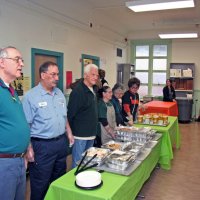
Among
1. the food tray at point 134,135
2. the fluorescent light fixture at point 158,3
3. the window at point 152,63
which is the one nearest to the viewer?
the food tray at point 134,135

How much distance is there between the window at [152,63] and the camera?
9.12 metres

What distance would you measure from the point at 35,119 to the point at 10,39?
193 centimetres

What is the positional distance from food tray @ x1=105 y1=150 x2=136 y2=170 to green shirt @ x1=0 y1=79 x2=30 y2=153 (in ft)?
2.34

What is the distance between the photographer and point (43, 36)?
434cm

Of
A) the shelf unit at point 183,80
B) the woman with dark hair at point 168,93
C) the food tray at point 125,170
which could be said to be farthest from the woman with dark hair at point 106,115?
the shelf unit at point 183,80

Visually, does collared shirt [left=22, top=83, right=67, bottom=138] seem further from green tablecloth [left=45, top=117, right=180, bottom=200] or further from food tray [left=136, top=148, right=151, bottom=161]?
food tray [left=136, top=148, right=151, bottom=161]

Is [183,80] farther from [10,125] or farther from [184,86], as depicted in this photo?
[10,125]

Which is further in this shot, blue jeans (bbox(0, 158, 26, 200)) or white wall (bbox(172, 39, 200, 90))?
white wall (bbox(172, 39, 200, 90))

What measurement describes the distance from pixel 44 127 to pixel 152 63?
7663 mm

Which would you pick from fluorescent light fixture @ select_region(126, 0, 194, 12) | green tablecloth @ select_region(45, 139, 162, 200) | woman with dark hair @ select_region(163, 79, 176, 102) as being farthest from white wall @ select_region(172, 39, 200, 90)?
green tablecloth @ select_region(45, 139, 162, 200)

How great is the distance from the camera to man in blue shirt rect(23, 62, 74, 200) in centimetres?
219

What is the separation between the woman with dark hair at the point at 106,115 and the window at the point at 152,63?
631 cm

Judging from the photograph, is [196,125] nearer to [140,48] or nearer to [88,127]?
[140,48]

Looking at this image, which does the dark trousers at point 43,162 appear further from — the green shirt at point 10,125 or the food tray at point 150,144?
the food tray at point 150,144
